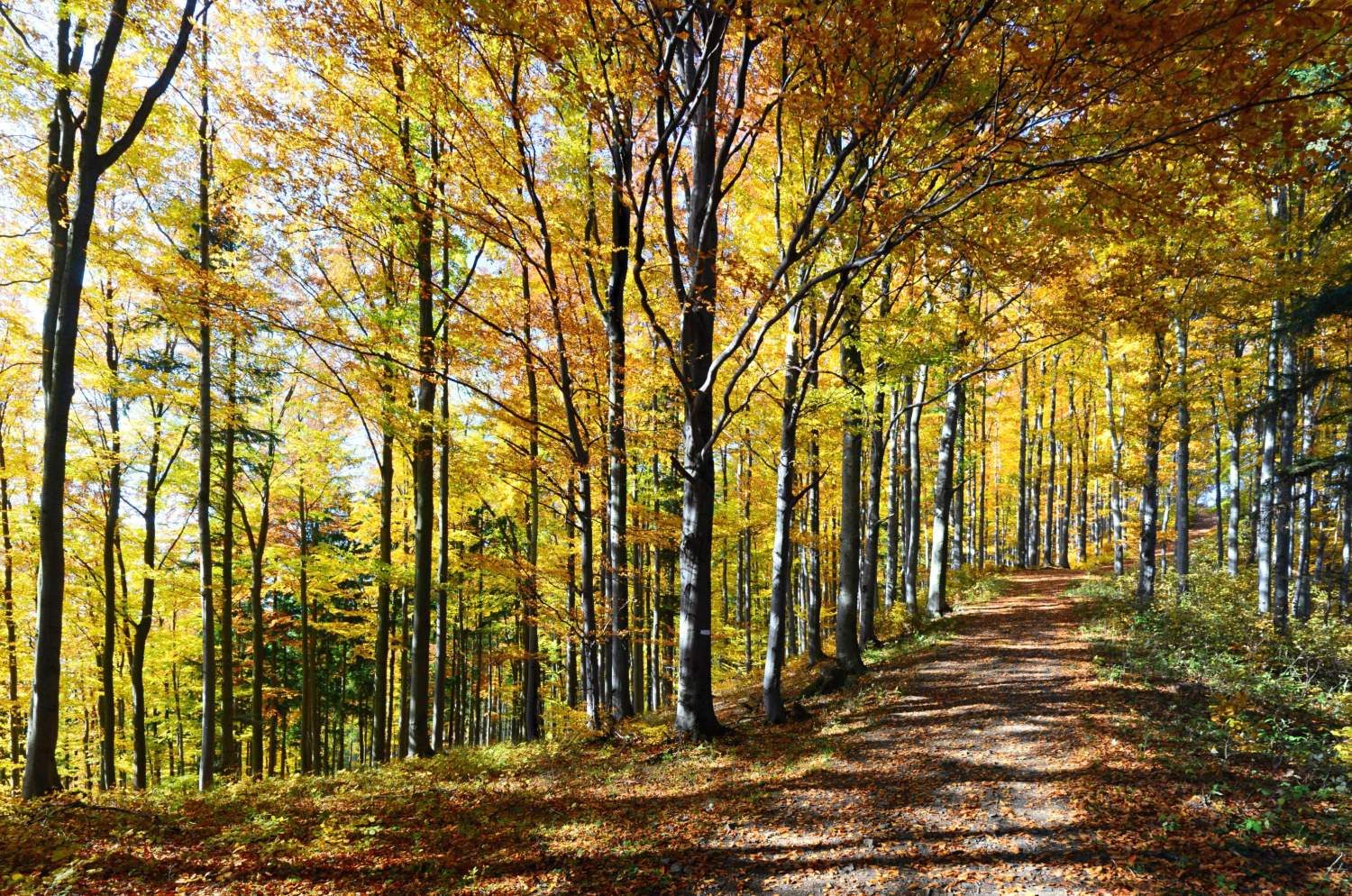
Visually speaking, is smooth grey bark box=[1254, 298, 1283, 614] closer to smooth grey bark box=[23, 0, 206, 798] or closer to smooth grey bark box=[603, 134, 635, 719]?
smooth grey bark box=[603, 134, 635, 719]

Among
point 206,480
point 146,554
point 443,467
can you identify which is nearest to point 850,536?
point 443,467

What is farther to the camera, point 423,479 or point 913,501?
point 913,501

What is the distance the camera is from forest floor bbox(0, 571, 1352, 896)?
4.26 m

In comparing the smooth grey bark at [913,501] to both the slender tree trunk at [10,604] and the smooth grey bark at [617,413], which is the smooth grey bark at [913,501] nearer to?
the smooth grey bark at [617,413]

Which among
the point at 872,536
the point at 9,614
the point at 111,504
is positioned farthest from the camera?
the point at 9,614

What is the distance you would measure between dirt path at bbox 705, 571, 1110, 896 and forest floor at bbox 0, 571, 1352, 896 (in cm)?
3

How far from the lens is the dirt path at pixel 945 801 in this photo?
14.0ft

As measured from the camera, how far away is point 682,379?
24.2 ft

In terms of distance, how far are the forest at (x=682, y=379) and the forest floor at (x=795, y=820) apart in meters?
0.06

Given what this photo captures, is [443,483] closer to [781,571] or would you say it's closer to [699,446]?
[699,446]

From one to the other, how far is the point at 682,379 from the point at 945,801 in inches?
208

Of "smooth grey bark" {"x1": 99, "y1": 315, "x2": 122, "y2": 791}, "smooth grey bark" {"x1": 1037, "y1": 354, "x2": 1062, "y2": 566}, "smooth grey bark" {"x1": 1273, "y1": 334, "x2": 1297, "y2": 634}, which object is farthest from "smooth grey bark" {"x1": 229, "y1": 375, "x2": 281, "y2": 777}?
"smooth grey bark" {"x1": 1037, "y1": 354, "x2": 1062, "y2": 566}

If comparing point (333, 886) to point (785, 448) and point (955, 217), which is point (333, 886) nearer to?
point (785, 448)

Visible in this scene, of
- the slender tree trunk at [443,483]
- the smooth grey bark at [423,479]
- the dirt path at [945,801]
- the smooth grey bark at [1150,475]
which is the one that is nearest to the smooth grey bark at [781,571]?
the dirt path at [945,801]
